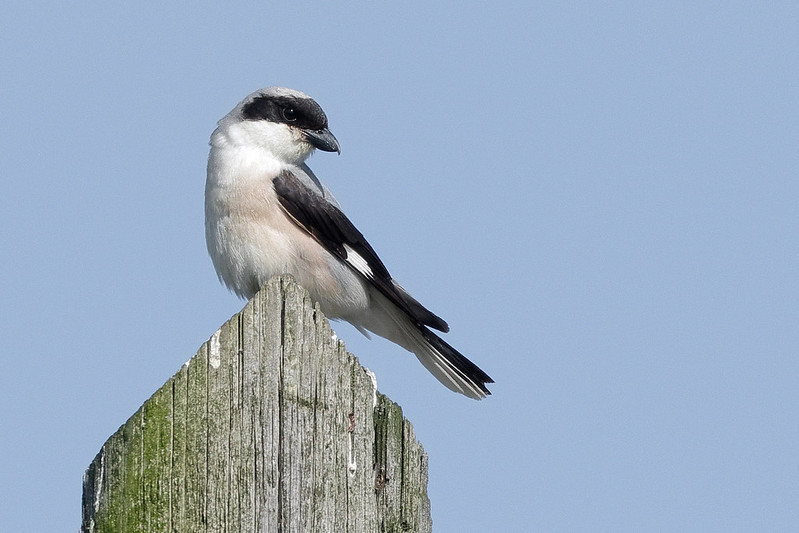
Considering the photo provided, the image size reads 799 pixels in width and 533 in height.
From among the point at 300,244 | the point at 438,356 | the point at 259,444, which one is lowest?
the point at 259,444

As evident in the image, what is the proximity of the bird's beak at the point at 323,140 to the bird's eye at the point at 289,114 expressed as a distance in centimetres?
13

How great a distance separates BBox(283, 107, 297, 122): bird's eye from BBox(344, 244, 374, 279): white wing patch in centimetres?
108

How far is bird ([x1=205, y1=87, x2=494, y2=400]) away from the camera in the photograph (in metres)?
5.80

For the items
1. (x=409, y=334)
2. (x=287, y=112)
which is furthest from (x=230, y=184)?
(x=409, y=334)

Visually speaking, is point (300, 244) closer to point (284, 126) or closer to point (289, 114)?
point (284, 126)

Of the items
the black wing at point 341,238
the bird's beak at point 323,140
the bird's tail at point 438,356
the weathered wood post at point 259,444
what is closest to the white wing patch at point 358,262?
the black wing at point 341,238

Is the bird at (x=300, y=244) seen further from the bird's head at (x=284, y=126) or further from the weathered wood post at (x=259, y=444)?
the weathered wood post at (x=259, y=444)

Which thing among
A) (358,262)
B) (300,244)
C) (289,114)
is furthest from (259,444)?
(289,114)

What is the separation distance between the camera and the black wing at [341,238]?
597cm

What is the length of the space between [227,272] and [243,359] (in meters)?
2.95

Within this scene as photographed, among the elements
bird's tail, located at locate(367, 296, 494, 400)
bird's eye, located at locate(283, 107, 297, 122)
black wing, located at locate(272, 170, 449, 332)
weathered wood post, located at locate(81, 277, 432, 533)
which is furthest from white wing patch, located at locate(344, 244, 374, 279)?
weathered wood post, located at locate(81, 277, 432, 533)

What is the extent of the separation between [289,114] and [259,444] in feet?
13.4

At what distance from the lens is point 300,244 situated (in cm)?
587

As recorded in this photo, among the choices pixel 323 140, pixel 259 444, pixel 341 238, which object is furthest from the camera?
pixel 323 140
